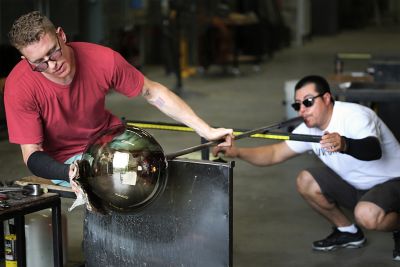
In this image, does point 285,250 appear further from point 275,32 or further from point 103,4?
point 275,32

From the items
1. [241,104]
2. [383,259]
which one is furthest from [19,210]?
[241,104]

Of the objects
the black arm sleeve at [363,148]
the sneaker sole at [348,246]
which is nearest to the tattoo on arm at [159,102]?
the black arm sleeve at [363,148]

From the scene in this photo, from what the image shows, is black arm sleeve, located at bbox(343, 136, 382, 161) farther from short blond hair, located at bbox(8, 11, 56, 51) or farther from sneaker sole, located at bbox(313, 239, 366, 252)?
short blond hair, located at bbox(8, 11, 56, 51)

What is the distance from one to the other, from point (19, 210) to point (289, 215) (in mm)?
2542

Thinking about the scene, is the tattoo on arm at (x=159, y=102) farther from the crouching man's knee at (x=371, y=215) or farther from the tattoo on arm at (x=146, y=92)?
the crouching man's knee at (x=371, y=215)

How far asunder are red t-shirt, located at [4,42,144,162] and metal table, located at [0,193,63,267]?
0.28 meters

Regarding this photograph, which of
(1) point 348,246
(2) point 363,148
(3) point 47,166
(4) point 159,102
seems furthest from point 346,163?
(3) point 47,166

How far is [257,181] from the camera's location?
6.64 m

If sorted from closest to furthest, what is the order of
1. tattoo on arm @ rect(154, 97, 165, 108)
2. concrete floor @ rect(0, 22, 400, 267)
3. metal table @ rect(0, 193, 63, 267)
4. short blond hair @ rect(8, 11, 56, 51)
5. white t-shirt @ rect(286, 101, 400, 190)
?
short blond hair @ rect(8, 11, 56, 51) < metal table @ rect(0, 193, 63, 267) < tattoo on arm @ rect(154, 97, 165, 108) < white t-shirt @ rect(286, 101, 400, 190) < concrete floor @ rect(0, 22, 400, 267)

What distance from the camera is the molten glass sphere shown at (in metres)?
3.33

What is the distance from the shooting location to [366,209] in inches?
176

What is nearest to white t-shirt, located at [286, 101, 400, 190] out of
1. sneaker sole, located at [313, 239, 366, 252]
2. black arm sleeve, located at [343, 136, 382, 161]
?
black arm sleeve, located at [343, 136, 382, 161]

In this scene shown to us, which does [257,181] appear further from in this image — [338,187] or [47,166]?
[47,166]

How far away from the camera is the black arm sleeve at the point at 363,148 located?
4.34 meters
